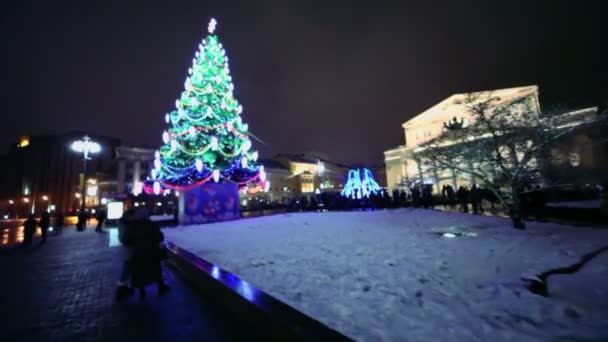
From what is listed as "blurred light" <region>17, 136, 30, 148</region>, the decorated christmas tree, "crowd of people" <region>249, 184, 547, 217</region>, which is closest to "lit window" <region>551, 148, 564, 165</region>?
"crowd of people" <region>249, 184, 547, 217</region>

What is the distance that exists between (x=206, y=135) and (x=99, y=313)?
13958mm

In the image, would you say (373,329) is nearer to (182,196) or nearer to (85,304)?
(85,304)

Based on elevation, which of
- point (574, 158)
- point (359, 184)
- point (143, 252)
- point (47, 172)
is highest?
point (47, 172)

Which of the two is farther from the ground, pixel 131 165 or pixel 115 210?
pixel 131 165

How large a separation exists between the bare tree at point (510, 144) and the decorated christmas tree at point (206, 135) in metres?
11.9

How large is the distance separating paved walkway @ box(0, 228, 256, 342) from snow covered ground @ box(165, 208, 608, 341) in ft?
3.75

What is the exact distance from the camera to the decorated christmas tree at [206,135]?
16.6m

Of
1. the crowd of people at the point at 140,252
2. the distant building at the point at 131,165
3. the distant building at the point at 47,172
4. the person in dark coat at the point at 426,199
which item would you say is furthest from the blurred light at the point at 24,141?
the crowd of people at the point at 140,252

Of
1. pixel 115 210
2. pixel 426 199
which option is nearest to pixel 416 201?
pixel 426 199

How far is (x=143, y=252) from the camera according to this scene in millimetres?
4707

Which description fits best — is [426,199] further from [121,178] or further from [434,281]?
[121,178]

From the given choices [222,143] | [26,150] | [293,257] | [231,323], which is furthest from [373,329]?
[26,150]

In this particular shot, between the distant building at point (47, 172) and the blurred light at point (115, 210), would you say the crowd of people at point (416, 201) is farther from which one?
the distant building at point (47, 172)

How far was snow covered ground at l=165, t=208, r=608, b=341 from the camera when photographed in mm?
3314
